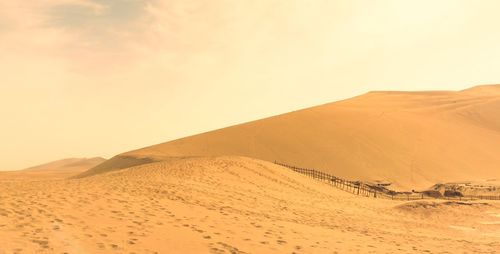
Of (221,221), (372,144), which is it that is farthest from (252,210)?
(372,144)

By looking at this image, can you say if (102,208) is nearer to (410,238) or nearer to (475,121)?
(410,238)

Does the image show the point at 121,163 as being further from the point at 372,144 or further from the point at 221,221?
the point at 221,221

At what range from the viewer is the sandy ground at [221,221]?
10234 millimetres

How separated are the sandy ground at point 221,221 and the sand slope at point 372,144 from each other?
20.3 meters

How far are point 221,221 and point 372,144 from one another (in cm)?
4155

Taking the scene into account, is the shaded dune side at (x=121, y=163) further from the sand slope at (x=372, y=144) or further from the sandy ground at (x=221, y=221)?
the sandy ground at (x=221, y=221)

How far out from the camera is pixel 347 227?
53.5 ft

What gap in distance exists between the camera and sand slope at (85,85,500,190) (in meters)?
45.9

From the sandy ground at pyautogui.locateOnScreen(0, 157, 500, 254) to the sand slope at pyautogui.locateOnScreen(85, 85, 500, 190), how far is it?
66.7ft

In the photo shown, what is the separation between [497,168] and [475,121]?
1932 cm

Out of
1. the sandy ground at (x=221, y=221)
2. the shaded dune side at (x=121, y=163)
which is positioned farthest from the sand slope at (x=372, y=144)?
the sandy ground at (x=221, y=221)

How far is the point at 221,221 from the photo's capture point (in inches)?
532

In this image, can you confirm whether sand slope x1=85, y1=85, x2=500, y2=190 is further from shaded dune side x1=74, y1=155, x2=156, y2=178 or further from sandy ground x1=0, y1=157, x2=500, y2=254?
sandy ground x1=0, y1=157, x2=500, y2=254

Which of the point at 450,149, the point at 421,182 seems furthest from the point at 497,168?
the point at 421,182
